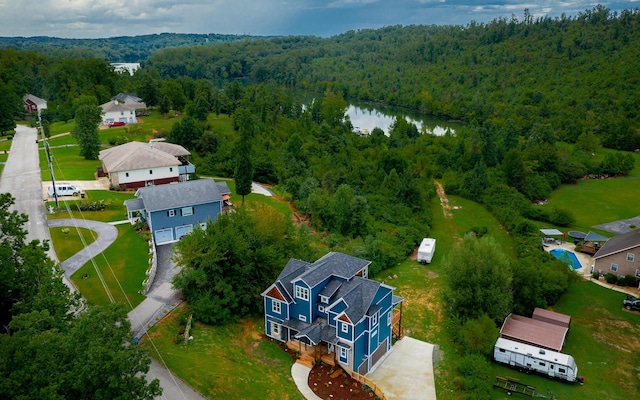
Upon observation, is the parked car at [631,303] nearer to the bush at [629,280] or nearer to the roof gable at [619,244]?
the bush at [629,280]

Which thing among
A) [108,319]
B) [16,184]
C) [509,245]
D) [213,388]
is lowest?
[509,245]

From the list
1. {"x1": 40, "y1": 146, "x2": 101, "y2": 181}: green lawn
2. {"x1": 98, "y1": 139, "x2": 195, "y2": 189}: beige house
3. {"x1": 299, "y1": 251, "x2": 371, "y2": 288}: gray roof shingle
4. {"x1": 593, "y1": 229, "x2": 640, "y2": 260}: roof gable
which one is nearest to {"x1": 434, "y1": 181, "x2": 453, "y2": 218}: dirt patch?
{"x1": 593, "y1": 229, "x2": 640, "y2": 260}: roof gable

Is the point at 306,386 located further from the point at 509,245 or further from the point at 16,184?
the point at 16,184

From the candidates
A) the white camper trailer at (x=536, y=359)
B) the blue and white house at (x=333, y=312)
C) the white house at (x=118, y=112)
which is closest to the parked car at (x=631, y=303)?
the white camper trailer at (x=536, y=359)

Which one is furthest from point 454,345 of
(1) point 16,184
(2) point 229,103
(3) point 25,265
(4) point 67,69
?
(4) point 67,69

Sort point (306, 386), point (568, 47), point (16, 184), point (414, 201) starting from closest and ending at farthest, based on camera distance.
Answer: point (306, 386) → point (16, 184) → point (414, 201) → point (568, 47)

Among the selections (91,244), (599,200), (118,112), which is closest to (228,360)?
(91,244)

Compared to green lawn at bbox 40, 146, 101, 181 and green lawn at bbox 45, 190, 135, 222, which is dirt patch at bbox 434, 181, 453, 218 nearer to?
green lawn at bbox 45, 190, 135, 222
